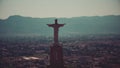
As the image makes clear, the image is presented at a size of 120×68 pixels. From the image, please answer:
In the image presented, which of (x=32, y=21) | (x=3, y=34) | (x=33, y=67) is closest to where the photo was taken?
(x=33, y=67)

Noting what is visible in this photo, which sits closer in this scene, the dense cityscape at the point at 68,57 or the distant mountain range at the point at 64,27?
the dense cityscape at the point at 68,57

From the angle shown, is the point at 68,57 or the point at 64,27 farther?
the point at 64,27

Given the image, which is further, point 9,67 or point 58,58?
point 9,67

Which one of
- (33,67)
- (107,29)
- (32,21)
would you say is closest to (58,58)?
(33,67)

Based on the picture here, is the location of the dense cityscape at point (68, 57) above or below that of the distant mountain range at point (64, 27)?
below

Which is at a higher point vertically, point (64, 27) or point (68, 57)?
point (64, 27)

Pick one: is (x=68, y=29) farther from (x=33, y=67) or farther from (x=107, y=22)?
(x=33, y=67)

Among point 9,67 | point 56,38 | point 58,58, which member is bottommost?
point 9,67

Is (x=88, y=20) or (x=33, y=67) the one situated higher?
(x=88, y=20)

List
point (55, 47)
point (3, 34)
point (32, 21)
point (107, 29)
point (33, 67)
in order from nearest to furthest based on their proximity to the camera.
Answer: point (55, 47) → point (33, 67) → point (3, 34) → point (107, 29) → point (32, 21)

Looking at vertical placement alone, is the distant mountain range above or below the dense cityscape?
above

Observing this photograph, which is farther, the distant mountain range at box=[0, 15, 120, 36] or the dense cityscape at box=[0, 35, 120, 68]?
the distant mountain range at box=[0, 15, 120, 36]
